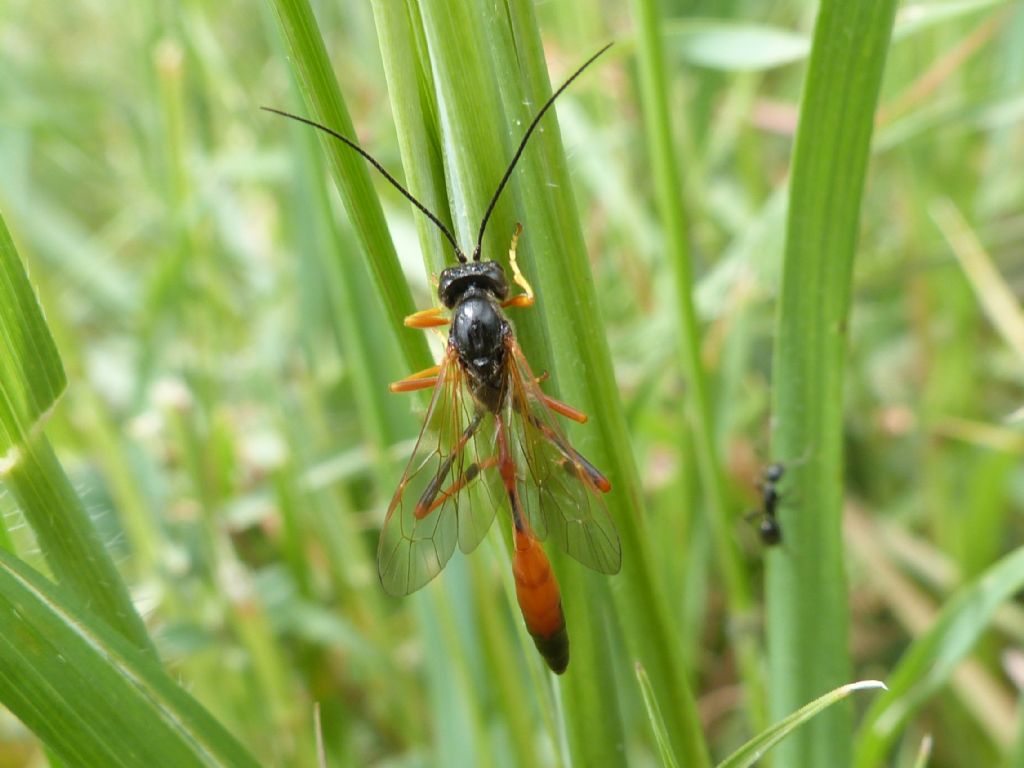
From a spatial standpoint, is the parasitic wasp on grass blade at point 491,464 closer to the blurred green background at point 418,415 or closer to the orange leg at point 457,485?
the orange leg at point 457,485

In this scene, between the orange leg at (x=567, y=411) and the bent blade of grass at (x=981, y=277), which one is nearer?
the orange leg at (x=567, y=411)

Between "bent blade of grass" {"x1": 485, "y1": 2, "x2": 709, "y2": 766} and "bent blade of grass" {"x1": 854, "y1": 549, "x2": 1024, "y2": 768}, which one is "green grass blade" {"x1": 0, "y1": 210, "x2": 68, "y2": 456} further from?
"bent blade of grass" {"x1": 854, "y1": 549, "x2": 1024, "y2": 768}

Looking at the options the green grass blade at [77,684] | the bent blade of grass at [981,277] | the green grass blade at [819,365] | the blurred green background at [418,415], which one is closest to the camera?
the green grass blade at [77,684]

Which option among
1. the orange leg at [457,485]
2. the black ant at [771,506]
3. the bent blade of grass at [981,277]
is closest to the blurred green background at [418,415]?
the bent blade of grass at [981,277]

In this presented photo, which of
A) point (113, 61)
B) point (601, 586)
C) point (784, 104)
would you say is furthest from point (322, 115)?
point (113, 61)

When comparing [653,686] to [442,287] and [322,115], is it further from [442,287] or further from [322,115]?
[322,115]

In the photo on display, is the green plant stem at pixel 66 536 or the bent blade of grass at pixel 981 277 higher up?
the green plant stem at pixel 66 536

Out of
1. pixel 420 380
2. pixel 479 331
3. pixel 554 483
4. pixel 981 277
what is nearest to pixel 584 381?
pixel 420 380

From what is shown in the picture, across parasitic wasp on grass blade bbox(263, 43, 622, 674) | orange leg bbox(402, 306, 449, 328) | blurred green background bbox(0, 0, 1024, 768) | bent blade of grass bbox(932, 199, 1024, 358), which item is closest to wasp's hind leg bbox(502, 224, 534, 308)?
parasitic wasp on grass blade bbox(263, 43, 622, 674)
